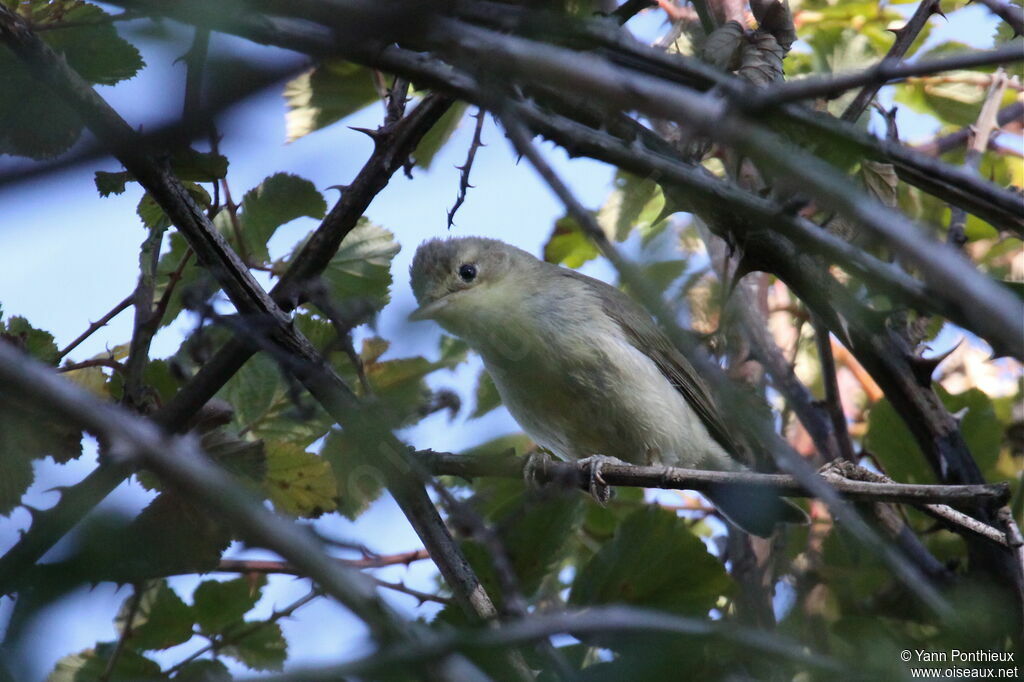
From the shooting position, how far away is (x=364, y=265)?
3236mm

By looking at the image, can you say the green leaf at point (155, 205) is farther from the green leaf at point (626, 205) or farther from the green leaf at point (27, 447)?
the green leaf at point (626, 205)

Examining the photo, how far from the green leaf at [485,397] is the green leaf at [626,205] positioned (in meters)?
0.84

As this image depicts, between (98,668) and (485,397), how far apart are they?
6.83 feet

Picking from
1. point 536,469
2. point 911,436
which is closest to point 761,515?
point 911,436

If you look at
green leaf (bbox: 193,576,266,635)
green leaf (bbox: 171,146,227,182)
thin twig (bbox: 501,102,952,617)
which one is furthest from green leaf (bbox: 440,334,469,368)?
thin twig (bbox: 501,102,952,617)

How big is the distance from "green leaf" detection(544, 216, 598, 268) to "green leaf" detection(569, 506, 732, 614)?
2.09 metres

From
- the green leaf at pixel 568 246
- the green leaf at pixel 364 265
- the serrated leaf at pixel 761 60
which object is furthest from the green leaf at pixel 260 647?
the green leaf at pixel 568 246

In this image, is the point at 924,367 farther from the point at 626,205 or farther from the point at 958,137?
the point at 958,137

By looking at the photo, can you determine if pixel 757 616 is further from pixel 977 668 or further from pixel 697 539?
pixel 977 668

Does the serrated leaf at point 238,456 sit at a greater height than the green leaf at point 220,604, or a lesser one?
greater

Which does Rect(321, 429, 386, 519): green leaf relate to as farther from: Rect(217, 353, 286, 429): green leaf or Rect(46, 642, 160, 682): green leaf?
Rect(46, 642, 160, 682): green leaf

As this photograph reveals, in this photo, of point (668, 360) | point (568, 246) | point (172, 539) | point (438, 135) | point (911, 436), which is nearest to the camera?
point (172, 539)

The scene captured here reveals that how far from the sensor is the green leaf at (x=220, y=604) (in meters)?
2.87

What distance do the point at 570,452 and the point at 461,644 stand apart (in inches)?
129
